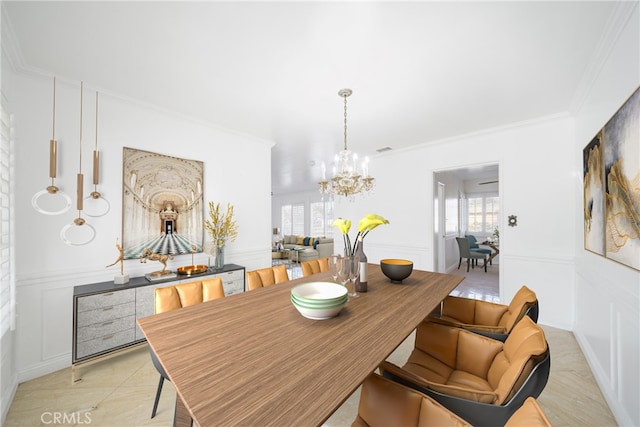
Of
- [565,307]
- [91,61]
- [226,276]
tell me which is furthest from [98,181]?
[565,307]

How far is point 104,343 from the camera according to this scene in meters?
2.12

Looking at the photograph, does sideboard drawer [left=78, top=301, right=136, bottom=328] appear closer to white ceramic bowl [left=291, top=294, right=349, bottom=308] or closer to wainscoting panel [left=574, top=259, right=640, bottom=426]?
white ceramic bowl [left=291, top=294, right=349, bottom=308]

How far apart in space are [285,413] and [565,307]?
390 cm

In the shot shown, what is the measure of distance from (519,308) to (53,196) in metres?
3.69

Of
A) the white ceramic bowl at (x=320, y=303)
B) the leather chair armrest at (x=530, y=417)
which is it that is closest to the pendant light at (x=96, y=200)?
the white ceramic bowl at (x=320, y=303)

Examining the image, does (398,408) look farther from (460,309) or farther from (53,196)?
(53,196)

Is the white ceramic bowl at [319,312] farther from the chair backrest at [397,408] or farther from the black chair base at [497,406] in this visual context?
the black chair base at [497,406]

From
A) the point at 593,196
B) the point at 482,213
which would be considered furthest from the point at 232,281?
the point at 482,213

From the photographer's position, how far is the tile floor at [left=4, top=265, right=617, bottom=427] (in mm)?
1630

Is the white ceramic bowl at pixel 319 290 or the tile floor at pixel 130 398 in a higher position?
the white ceramic bowl at pixel 319 290

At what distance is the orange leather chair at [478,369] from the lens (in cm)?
89

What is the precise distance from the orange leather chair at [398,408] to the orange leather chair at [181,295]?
4.01 ft

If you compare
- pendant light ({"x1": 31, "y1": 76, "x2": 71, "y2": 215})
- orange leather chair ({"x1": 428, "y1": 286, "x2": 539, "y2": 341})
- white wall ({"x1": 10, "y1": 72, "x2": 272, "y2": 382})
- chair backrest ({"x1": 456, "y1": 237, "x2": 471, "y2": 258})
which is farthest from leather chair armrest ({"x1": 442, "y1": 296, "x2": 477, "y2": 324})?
chair backrest ({"x1": 456, "y1": 237, "x2": 471, "y2": 258})

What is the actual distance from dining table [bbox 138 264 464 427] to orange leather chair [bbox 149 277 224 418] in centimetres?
27
